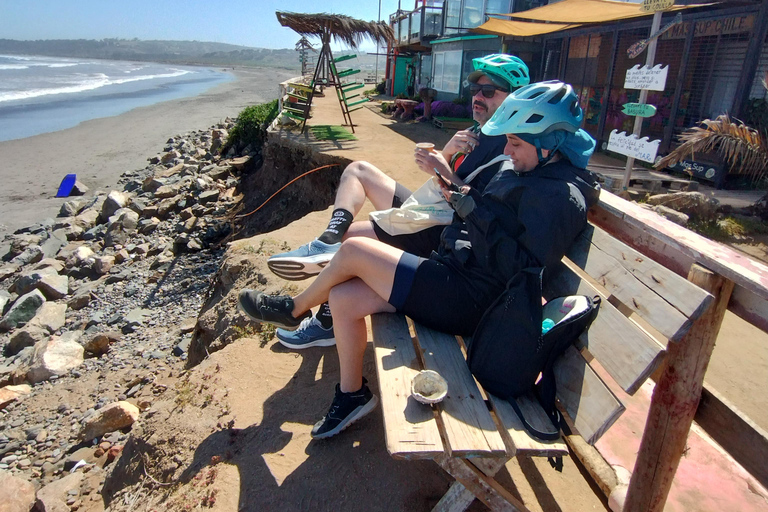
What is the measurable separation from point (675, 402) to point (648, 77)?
4.79 meters

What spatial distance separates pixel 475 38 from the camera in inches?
590

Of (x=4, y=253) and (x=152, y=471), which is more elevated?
(x=152, y=471)

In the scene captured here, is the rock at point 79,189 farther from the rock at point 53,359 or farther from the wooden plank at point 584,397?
the wooden plank at point 584,397

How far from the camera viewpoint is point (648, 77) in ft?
17.4

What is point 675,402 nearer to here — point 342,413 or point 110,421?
point 342,413

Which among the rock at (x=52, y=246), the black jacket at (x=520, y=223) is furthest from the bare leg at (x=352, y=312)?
the rock at (x=52, y=246)

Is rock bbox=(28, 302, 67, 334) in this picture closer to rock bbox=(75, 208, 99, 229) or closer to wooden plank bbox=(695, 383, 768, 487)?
rock bbox=(75, 208, 99, 229)

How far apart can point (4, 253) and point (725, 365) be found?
9952mm

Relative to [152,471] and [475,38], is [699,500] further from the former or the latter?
[475,38]

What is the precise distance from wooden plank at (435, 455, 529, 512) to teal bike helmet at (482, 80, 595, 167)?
1.21 meters

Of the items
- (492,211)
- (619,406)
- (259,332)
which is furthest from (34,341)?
(619,406)

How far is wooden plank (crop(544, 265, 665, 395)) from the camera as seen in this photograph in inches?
59.2

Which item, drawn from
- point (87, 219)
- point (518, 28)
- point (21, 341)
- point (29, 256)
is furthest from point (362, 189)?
point (518, 28)

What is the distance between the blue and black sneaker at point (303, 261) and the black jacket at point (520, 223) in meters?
0.99
